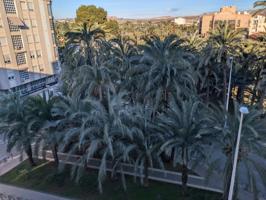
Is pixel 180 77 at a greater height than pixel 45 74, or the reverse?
pixel 180 77

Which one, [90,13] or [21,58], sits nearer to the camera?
[21,58]

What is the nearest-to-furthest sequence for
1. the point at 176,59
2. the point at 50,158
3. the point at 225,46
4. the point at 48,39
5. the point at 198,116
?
the point at 198,116 < the point at 176,59 < the point at 50,158 < the point at 225,46 < the point at 48,39

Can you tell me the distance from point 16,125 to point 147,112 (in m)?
9.33

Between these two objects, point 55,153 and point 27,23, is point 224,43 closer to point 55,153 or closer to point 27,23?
point 55,153

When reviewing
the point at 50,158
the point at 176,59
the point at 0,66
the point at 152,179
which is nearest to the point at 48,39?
the point at 0,66

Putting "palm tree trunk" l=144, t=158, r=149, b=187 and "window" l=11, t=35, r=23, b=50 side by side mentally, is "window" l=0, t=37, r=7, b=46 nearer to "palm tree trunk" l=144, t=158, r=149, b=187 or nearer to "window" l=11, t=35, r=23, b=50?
"window" l=11, t=35, r=23, b=50

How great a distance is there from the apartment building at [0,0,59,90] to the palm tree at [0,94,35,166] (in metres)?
18.2

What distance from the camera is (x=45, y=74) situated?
40.5 m

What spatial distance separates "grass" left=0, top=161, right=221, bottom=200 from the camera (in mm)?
14609

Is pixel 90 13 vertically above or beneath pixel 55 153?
above

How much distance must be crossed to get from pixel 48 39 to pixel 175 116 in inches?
1313

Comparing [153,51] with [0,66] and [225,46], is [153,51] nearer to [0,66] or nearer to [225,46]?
[225,46]

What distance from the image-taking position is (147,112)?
15055 millimetres

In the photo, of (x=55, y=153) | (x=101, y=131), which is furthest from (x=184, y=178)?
(x=55, y=153)
